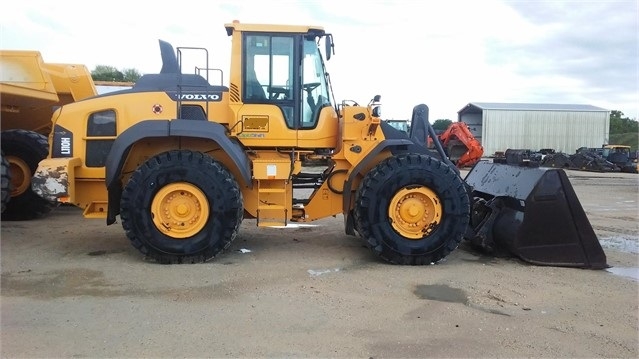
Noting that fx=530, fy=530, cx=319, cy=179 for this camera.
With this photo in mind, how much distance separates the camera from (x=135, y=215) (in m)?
5.79

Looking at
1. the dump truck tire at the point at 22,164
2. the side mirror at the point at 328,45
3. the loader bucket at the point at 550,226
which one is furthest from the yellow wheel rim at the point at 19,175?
the loader bucket at the point at 550,226

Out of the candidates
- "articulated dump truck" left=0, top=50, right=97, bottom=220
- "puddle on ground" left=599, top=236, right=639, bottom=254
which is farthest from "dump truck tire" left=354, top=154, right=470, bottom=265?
"articulated dump truck" left=0, top=50, right=97, bottom=220

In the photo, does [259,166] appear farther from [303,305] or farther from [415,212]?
[303,305]

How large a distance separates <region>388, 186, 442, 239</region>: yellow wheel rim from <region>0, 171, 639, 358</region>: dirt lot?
0.44 meters

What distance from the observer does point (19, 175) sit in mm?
8453

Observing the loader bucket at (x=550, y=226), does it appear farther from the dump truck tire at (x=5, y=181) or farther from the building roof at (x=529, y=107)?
the building roof at (x=529, y=107)

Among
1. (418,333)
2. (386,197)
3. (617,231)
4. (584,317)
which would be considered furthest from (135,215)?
(617,231)

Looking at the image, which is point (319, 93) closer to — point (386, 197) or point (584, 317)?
point (386, 197)

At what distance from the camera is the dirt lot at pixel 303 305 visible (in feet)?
12.3

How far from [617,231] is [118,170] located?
7.60 meters

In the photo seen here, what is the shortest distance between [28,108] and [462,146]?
63.7 feet

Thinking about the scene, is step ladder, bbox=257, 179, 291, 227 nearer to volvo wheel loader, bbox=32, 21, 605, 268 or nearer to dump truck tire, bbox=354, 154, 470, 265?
volvo wheel loader, bbox=32, 21, 605, 268

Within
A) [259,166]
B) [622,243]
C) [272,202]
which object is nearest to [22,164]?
[259,166]

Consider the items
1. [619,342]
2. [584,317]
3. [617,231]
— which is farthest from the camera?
[617,231]
